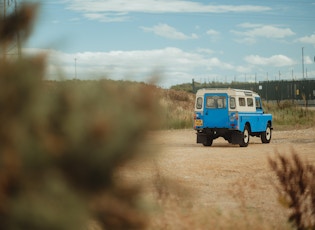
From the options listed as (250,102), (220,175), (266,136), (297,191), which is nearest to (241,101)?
(250,102)

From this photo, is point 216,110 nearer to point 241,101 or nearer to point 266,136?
point 241,101

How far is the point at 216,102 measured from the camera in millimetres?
24625

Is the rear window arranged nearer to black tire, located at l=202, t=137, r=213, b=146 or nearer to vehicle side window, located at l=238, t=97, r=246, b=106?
vehicle side window, located at l=238, t=97, r=246, b=106

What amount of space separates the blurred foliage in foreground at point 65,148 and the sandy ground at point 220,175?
0.25 metres

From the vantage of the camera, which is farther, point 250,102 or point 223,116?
point 250,102

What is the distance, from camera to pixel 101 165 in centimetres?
321

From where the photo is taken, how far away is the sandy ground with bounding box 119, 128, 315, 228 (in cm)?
407

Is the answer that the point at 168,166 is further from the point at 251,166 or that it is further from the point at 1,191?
the point at 1,191

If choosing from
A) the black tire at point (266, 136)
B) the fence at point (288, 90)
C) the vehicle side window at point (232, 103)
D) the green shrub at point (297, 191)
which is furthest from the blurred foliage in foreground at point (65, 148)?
the fence at point (288, 90)

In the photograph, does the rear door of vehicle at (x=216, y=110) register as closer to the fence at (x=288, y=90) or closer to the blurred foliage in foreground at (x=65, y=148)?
the blurred foliage in foreground at (x=65, y=148)

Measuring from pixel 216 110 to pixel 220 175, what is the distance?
34.9ft

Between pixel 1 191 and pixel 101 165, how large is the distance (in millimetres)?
507

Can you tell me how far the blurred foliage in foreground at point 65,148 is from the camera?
10.1ft

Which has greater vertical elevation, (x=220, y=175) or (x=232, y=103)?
(x=232, y=103)
